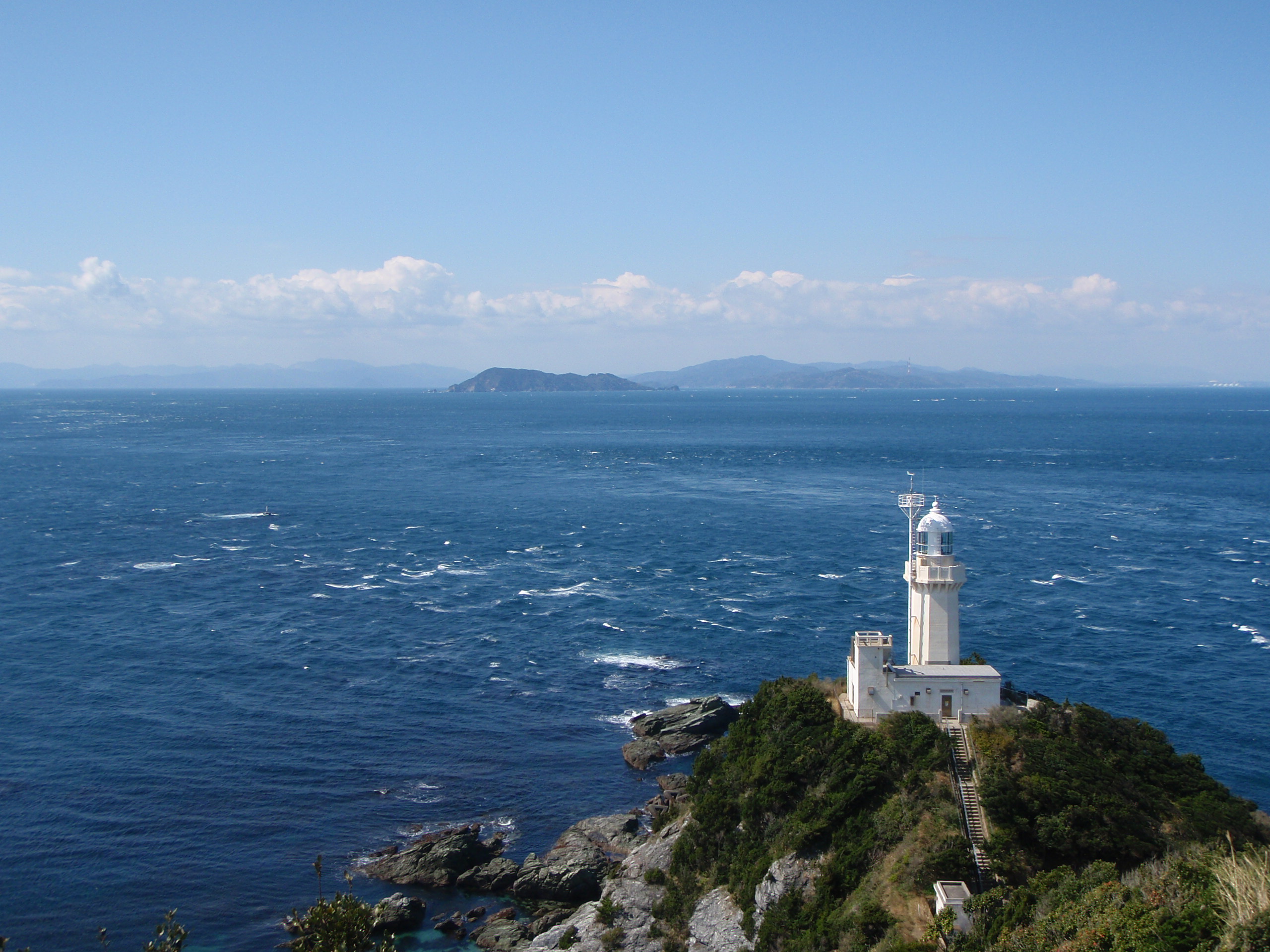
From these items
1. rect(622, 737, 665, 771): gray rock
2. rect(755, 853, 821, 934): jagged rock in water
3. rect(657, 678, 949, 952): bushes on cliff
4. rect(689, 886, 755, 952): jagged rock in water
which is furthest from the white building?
rect(622, 737, 665, 771): gray rock

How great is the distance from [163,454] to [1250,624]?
178 metres

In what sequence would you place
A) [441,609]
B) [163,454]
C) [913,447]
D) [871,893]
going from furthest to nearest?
1. [913,447]
2. [163,454]
3. [441,609]
4. [871,893]

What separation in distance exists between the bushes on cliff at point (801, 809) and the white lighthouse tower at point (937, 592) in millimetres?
4105

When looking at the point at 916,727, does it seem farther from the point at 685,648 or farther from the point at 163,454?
the point at 163,454

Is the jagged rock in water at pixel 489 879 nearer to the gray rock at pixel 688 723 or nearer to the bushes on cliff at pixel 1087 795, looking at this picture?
the gray rock at pixel 688 723

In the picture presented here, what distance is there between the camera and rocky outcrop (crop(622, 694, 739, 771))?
53.5 meters

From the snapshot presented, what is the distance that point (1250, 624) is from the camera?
71375 mm

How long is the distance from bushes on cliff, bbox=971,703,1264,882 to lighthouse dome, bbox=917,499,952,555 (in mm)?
6951

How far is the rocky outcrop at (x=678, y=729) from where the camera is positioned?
5350cm

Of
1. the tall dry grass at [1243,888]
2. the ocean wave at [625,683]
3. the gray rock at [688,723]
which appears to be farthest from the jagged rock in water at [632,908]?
→ the ocean wave at [625,683]

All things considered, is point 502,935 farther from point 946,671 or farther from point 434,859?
point 946,671

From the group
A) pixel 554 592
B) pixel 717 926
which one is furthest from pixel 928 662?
pixel 554 592

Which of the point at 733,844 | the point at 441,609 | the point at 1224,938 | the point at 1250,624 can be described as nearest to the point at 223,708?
the point at 441,609

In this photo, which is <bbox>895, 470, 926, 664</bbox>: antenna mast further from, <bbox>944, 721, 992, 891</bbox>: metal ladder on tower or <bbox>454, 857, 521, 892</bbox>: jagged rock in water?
<bbox>454, 857, 521, 892</bbox>: jagged rock in water
